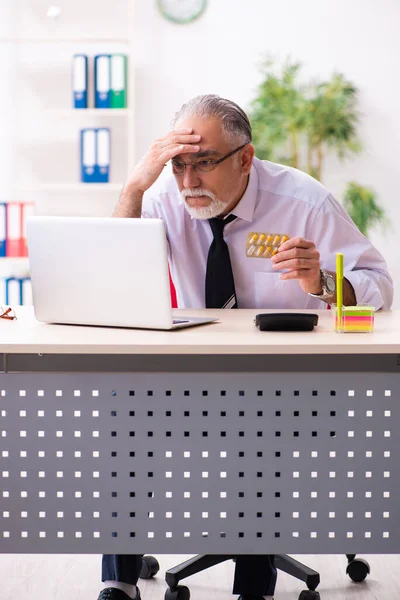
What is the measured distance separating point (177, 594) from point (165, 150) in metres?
1.17

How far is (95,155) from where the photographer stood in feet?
14.1

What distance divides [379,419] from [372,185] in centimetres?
311

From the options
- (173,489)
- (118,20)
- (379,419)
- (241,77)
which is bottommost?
(173,489)

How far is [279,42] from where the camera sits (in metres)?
4.43

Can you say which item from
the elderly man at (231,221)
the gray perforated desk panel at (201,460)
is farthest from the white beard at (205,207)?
the gray perforated desk panel at (201,460)

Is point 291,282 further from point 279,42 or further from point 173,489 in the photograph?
point 279,42

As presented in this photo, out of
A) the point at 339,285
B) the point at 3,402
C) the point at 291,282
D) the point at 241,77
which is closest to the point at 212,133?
the point at 291,282

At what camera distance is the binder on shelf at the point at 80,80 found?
4.23 metres

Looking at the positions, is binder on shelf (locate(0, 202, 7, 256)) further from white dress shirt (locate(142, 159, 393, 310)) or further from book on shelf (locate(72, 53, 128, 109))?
white dress shirt (locate(142, 159, 393, 310))

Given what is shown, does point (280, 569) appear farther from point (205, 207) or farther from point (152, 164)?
point (152, 164)

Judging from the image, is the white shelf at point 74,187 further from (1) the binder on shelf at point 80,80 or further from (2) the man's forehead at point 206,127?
(2) the man's forehead at point 206,127

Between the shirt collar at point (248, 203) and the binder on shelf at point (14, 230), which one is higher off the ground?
the shirt collar at point (248, 203)

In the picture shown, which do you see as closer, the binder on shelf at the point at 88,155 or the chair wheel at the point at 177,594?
the chair wheel at the point at 177,594

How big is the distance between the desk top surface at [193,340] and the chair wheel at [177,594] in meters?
0.81
